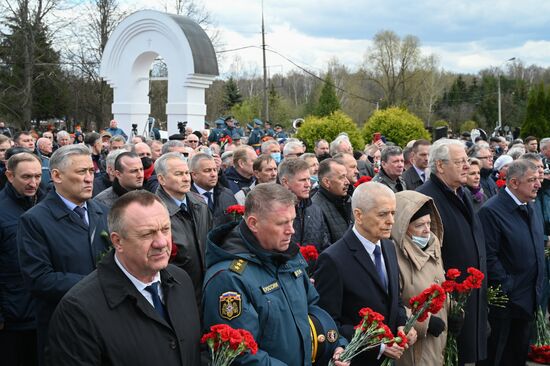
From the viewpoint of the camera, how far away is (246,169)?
318 inches

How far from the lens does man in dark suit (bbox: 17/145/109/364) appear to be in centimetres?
430

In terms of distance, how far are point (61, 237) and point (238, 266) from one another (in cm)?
166

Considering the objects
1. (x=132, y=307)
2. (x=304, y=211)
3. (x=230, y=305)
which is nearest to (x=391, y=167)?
(x=304, y=211)

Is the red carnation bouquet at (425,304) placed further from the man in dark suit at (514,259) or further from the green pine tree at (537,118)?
the green pine tree at (537,118)

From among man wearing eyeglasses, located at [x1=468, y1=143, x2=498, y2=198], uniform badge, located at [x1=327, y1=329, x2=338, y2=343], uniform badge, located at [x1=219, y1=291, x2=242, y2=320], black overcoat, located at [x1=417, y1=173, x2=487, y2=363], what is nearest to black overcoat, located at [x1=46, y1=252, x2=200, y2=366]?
uniform badge, located at [x1=219, y1=291, x2=242, y2=320]

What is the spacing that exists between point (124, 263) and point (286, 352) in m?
1.04

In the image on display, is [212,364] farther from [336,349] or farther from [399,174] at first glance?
[399,174]

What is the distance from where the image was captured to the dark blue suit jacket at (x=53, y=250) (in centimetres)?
429

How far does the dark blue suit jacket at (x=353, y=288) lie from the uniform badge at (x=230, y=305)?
3.28 ft

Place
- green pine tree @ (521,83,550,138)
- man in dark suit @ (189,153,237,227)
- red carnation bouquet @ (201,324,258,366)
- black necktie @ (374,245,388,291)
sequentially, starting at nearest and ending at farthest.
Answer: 1. red carnation bouquet @ (201,324,258,366)
2. black necktie @ (374,245,388,291)
3. man in dark suit @ (189,153,237,227)
4. green pine tree @ (521,83,550,138)

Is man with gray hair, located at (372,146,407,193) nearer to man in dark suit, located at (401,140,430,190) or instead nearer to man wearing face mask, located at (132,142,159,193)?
man in dark suit, located at (401,140,430,190)

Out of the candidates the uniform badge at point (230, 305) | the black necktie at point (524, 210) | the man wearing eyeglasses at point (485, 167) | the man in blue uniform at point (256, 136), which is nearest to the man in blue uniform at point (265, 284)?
the uniform badge at point (230, 305)

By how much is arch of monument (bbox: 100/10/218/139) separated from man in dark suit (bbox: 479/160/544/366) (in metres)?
10.2

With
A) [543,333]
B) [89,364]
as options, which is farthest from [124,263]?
[543,333]
